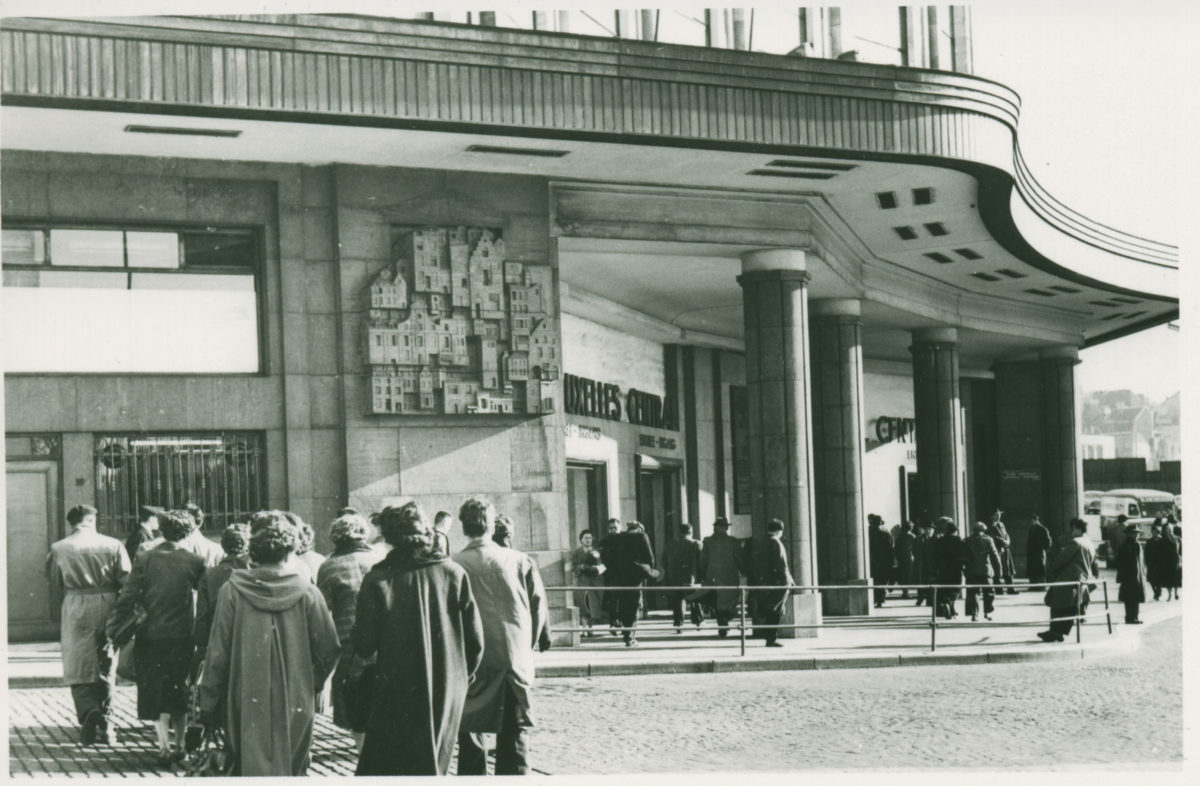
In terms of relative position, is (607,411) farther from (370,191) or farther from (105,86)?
(105,86)

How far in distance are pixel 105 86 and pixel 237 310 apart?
3288 millimetres

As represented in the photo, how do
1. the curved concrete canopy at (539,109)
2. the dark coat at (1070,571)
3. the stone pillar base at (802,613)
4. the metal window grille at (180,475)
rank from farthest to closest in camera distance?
the stone pillar base at (802,613)
the dark coat at (1070,571)
the metal window grille at (180,475)
the curved concrete canopy at (539,109)

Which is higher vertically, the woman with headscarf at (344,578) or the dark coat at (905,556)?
the woman with headscarf at (344,578)

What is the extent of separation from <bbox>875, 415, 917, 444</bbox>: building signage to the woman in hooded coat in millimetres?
31175

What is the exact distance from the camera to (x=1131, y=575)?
22328 millimetres

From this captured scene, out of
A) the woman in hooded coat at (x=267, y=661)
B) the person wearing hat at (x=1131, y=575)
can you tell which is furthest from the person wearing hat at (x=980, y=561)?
the woman in hooded coat at (x=267, y=661)

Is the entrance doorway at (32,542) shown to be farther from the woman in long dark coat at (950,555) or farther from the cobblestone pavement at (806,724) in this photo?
the woman in long dark coat at (950,555)

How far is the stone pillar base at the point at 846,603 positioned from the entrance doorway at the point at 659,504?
389 cm

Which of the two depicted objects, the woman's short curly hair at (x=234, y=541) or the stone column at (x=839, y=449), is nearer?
the woman's short curly hair at (x=234, y=541)

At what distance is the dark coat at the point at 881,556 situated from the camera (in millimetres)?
27812

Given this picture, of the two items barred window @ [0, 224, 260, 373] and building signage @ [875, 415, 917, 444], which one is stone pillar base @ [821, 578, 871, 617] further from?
building signage @ [875, 415, 917, 444]

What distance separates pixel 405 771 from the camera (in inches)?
296

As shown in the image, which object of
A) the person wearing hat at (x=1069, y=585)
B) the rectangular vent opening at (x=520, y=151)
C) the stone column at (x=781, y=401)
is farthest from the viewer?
the stone column at (x=781, y=401)

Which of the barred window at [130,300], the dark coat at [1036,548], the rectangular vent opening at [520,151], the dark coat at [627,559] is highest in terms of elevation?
the rectangular vent opening at [520,151]
